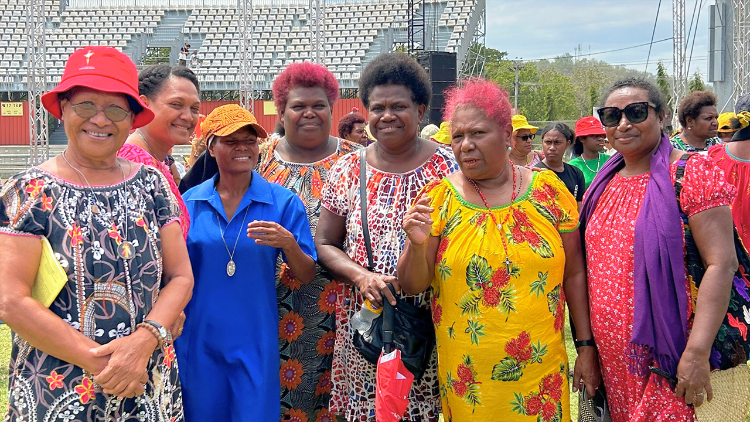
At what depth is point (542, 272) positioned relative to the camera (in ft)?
9.40

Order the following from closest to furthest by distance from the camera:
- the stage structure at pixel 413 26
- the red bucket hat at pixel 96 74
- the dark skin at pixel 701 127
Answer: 1. the red bucket hat at pixel 96 74
2. the dark skin at pixel 701 127
3. the stage structure at pixel 413 26

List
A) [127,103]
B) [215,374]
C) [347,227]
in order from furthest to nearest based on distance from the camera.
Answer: [347,227]
[215,374]
[127,103]

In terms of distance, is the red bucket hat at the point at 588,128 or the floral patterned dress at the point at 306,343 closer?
the floral patterned dress at the point at 306,343

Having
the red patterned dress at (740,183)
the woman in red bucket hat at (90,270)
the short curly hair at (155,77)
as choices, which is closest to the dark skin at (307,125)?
the short curly hair at (155,77)

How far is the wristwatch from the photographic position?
2451mm

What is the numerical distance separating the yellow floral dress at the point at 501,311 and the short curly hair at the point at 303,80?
4.62 feet

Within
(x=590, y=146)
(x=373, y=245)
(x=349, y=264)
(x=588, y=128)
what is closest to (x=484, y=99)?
(x=373, y=245)

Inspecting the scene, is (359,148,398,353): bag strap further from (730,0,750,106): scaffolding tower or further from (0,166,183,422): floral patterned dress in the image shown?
(730,0,750,106): scaffolding tower

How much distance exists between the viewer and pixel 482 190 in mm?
3031

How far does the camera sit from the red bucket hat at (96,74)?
7.94 feet

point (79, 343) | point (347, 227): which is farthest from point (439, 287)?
point (79, 343)

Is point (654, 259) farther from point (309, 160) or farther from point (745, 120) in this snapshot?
point (745, 120)

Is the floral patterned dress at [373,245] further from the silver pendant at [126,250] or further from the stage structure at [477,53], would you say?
the stage structure at [477,53]

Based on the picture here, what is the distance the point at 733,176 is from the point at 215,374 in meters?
4.61
